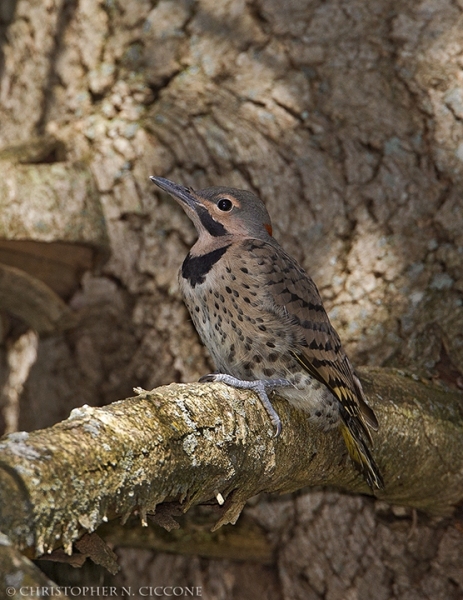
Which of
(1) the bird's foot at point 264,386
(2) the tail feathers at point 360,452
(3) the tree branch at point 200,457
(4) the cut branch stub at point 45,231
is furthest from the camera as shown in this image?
(4) the cut branch stub at point 45,231

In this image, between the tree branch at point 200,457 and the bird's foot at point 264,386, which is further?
the bird's foot at point 264,386

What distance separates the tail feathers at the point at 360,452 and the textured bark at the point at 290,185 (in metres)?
0.54

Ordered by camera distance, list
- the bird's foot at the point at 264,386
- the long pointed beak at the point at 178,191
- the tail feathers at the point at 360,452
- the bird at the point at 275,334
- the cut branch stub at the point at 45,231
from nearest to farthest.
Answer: the bird's foot at the point at 264,386 → the tail feathers at the point at 360,452 → the bird at the point at 275,334 → the long pointed beak at the point at 178,191 → the cut branch stub at the point at 45,231

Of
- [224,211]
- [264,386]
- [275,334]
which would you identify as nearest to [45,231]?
[224,211]

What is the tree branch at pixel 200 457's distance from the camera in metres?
1.64

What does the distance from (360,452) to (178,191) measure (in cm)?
139

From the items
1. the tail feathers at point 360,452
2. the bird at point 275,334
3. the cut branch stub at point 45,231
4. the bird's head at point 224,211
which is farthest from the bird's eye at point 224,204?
the tail feathers at point 360,452

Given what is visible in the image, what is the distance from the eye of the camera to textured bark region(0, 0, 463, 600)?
11.3 feet

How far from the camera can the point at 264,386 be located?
292 cm

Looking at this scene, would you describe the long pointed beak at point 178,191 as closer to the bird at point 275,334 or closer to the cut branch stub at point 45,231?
the bird at point 275,334

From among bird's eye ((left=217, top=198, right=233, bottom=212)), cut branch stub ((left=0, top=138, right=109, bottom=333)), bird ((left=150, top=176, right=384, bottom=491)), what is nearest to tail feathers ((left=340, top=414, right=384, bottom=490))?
bird ((left=150, top=176, right=384, bottom=491))

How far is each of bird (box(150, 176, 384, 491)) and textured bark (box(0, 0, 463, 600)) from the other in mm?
399

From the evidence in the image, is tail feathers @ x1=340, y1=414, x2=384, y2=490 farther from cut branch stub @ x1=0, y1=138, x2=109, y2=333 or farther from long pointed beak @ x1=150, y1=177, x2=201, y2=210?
cut branch stub @ x1=0, y1=138, x2=109, y2=333

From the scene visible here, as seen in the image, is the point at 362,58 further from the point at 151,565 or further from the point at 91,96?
the point at 151,565
